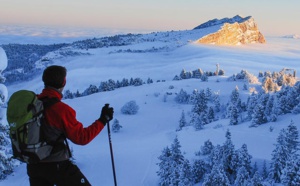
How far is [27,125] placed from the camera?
17.7 ft

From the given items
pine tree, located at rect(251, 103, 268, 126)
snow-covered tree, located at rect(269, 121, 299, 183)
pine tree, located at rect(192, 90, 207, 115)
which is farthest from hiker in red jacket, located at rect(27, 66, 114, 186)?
pine tree, located at rect(192, 90, 207, 115)

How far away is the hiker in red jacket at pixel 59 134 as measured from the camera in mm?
5625

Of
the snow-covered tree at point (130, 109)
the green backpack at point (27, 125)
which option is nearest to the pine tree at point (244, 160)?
the green backpack at point (27, 125)

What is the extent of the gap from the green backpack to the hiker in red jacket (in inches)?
6.5

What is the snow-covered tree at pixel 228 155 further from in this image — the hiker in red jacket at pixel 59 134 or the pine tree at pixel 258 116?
the hiker in red jacket at pixel 59 134

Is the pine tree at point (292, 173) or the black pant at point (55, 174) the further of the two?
the pine tree at point (292, 173)

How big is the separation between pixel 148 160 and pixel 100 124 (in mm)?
38842

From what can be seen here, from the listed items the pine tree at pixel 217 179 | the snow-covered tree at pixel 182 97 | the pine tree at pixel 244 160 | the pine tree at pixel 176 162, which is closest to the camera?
the pine tree at pixel 217 179

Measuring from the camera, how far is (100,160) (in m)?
45.0

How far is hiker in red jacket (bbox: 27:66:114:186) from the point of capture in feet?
18.5

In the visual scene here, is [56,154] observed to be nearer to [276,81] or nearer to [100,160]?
[100,160]

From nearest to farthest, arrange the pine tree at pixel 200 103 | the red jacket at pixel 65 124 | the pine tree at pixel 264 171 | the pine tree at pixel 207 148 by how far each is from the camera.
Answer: the red jacket at pixel 65 124 < the pine tree at pixel 264 171 < the pine tree at pixel 207 148 < the pine tree at pixel 200 103

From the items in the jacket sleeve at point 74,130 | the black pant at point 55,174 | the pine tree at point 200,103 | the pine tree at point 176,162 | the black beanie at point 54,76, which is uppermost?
the black beanie at point 54,76

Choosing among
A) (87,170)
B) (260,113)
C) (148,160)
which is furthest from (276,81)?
(87,170)
